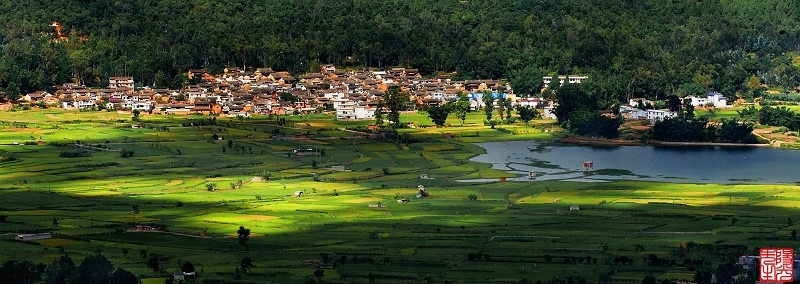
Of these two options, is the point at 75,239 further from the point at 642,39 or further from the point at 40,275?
the point at 642,39

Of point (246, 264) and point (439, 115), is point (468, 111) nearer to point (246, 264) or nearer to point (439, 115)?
point (439, 115)

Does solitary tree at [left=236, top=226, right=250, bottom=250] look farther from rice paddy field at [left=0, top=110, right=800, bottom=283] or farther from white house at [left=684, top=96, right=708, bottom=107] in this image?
white house at [left=684, top=96, right=708, bottom=107]

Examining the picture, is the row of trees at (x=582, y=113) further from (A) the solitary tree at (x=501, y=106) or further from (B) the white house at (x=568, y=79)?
(B) the white house at (x=568, y=79)

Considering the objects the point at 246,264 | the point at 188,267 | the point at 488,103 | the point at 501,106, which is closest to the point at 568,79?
the point at 488,103

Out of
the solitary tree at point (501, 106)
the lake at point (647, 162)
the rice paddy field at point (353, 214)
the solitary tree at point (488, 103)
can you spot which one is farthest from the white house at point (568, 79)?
the rice paddy field at point (353, 214)

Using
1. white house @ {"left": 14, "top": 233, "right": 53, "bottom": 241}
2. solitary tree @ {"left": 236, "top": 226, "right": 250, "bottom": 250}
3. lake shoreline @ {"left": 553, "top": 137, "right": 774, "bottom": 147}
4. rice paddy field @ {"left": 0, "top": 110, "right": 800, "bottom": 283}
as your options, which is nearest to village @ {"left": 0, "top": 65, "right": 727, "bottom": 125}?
lake shoreline @ {"left": 553, "top": 137, "right": 774, "bottom": 147}

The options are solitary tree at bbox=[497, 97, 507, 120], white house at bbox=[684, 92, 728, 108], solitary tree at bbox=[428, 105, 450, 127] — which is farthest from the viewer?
white house at bbox=[684, 92, 728, 108]
